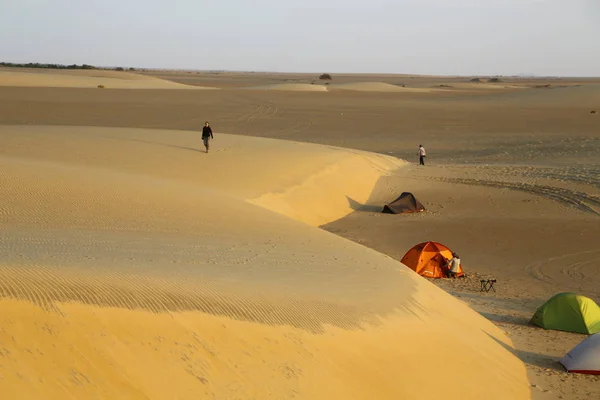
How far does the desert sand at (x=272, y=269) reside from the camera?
667 centimetres

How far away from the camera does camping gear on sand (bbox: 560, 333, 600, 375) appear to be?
427 inches

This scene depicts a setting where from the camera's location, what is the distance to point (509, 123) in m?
49.9

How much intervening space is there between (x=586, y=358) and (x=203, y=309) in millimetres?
6112

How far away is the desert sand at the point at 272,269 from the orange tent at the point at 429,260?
0.62 metres

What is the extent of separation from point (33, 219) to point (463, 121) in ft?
138

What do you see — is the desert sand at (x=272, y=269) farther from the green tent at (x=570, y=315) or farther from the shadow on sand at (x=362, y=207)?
the green tent at (x=570, y=315)

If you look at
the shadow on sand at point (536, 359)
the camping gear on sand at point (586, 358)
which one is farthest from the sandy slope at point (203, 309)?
the camping gear on sand at point (586, 358)

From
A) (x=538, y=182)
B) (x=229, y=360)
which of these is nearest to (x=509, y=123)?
(x=538, y=182)

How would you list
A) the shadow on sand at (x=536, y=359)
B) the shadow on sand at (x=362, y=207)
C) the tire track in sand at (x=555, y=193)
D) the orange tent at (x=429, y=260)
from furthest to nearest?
the shadow on sand at (x=362, y=207)
the tire track in sand at (x=555, y=193)
the orange tent at (x=429, y=260)
the shadow on sand at (x=536, y=359)

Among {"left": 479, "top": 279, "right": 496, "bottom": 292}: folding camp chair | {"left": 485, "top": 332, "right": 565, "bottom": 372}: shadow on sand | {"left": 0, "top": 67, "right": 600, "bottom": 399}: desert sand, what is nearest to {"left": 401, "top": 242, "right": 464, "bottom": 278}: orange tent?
{"left": 0, "top": 67, "right": 600, "bottom": 399}: desert sand

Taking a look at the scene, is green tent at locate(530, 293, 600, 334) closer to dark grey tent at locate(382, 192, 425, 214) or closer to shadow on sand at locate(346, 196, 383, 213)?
dark grey tent at locate(382, 192, 425, 214)

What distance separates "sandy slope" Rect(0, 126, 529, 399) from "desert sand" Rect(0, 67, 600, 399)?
0.02 meters

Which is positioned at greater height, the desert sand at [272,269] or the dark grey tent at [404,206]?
the desert sand at [272,269]

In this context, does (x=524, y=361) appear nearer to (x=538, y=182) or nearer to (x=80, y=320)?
(x=80, y=320)
